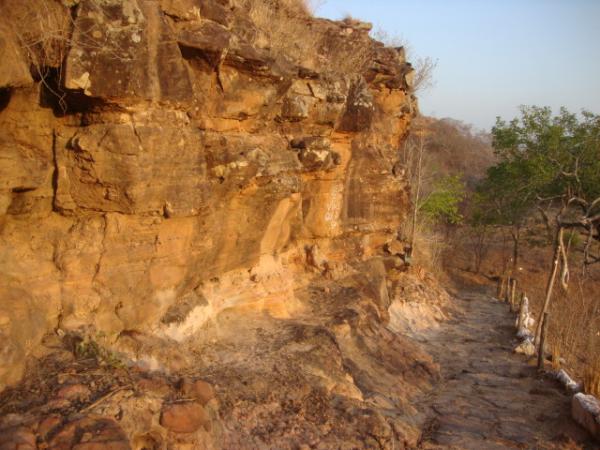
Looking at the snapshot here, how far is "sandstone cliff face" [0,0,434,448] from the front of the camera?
364 centimetres

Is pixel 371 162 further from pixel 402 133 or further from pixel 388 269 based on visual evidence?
pixel 388 269

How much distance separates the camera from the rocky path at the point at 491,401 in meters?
5.25

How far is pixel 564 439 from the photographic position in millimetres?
5180

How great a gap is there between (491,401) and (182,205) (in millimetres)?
4976

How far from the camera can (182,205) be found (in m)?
4.47

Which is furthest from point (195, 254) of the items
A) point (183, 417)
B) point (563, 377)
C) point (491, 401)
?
point (563, 377)

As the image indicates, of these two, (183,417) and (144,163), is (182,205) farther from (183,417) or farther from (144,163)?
(183,417)

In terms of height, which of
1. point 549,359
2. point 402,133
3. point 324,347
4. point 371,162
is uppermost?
point 402,133

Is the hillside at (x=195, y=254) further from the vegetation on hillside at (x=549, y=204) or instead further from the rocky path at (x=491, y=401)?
the vegetation on hillside at (x=549, y=204)

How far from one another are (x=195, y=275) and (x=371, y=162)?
403 centimetres

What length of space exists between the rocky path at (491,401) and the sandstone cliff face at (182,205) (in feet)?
2.03

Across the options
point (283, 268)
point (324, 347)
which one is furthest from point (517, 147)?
point (324, 347)

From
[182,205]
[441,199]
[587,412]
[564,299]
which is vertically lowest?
[564,299]

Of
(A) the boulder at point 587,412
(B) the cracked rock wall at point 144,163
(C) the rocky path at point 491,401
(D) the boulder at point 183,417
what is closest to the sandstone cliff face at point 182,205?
(B) the cracked rock wall at point 144,163
